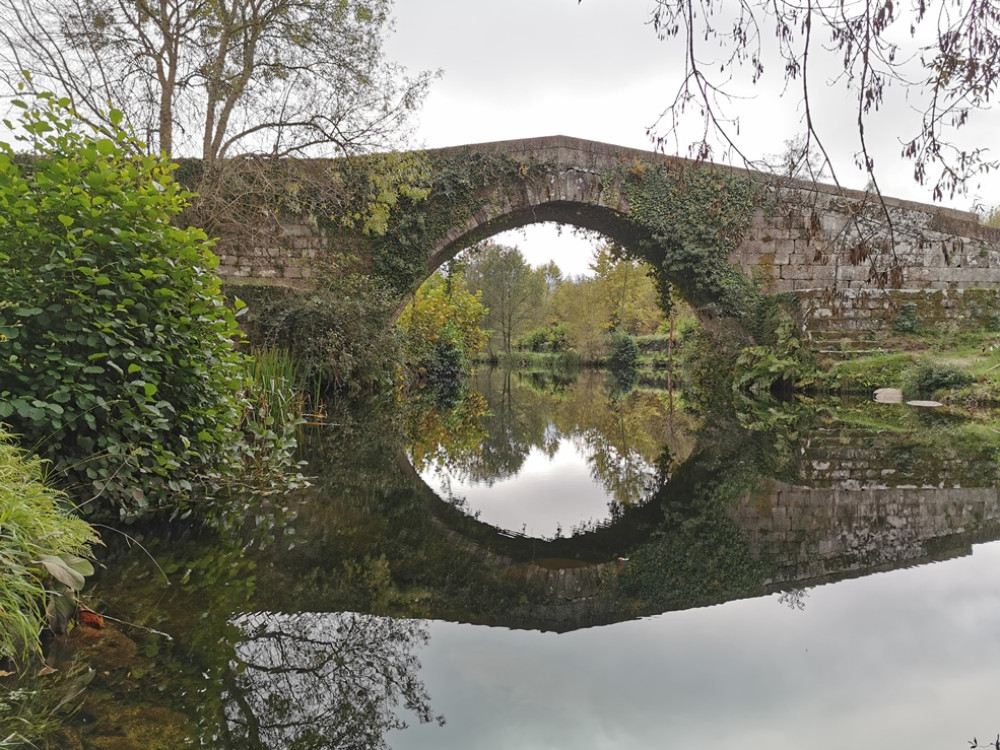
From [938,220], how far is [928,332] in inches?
85.0

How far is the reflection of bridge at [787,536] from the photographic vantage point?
8.65 ft

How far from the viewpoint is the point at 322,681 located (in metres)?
1.85

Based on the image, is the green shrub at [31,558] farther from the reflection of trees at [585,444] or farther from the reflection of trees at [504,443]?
the reflection of trees at [504,443]

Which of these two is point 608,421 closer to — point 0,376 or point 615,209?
point 615,209

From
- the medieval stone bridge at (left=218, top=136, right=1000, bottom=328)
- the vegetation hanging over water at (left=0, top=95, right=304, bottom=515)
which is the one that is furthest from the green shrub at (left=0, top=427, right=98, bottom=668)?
the medieval stone bridge at (left=218, top=136, right=1000, bottom=328)

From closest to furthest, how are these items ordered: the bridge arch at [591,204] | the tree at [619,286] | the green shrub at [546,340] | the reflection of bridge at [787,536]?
the reflection of bridge at [787,536] → the bridge arch at [591,204] → the tree at [619,286] → the green shrub at [546,340]

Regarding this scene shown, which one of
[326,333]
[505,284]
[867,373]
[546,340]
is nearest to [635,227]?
[867,373]

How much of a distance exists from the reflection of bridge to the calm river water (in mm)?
19

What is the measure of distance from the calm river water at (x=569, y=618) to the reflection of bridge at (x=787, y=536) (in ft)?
0.06

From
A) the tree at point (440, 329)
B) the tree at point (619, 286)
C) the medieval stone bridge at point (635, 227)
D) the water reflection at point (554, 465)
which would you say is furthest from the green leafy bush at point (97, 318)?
the tree at point (619, 286)

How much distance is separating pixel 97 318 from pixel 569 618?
2.30 metres

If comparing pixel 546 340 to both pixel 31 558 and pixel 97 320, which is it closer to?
pixel 97 320

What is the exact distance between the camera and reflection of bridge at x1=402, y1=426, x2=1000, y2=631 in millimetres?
2637

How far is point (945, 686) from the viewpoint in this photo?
1886 mm
